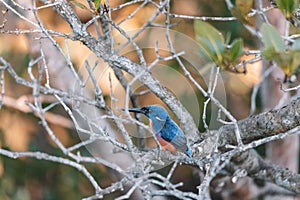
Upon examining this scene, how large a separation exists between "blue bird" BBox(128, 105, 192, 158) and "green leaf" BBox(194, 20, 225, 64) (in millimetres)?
815

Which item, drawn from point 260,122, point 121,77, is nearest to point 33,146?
point 121,77

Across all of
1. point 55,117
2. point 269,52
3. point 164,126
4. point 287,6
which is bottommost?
point 55,117

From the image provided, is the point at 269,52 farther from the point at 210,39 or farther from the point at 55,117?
the point at 55,117

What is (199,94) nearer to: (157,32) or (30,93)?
(157,32)

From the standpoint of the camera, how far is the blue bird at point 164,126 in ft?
10.0

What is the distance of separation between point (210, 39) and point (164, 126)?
1105 mm

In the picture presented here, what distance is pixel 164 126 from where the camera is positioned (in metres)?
3.27

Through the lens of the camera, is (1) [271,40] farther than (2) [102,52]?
No

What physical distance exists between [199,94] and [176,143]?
2.24 meters

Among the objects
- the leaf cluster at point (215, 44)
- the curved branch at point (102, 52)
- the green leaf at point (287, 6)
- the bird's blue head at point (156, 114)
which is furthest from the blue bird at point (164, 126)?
the green leaf at point (287, 6)

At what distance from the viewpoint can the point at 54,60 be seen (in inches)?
180

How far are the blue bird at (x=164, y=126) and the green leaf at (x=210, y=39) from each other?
2.68ft

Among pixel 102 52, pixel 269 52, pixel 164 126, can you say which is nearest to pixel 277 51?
pixel 269 52

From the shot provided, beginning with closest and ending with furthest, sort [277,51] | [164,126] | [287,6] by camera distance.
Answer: [277,51] < [287,6] < [164,126]
